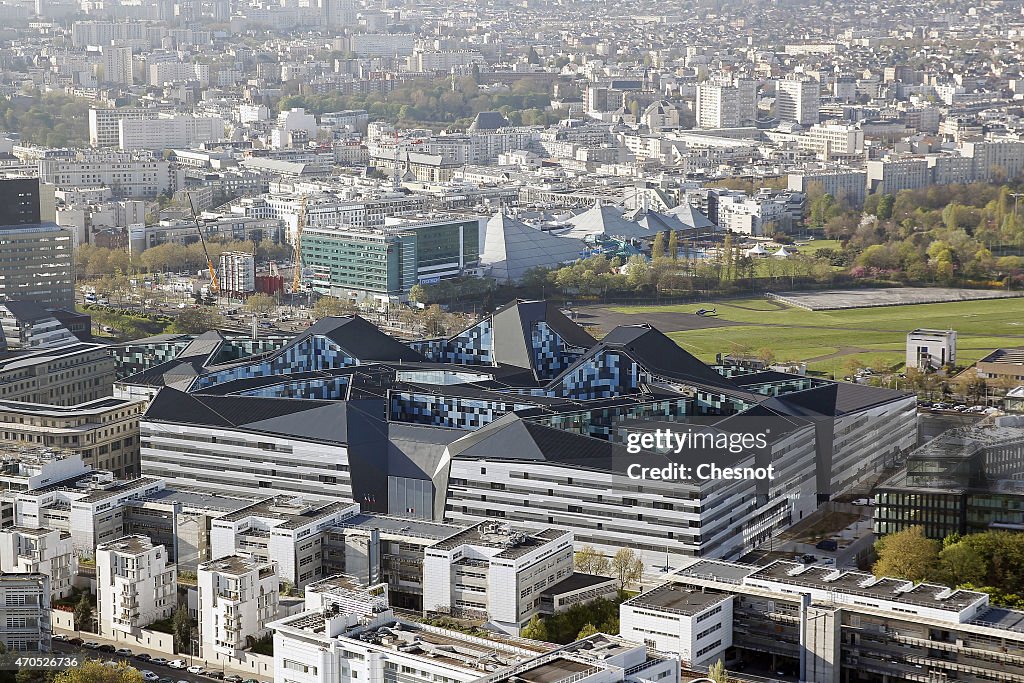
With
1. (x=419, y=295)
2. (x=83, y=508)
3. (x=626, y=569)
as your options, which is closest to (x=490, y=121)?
(x=419, y=295)

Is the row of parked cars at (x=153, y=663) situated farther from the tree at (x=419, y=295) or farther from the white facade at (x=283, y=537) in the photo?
the tree at (x=419, y=295)

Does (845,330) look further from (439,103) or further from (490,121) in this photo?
(439,103)

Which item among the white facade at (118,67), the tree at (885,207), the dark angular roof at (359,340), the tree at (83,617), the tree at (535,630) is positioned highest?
the white facade at (118,67)

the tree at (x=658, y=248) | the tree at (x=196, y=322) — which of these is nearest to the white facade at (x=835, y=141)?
the tree at (x=658, y=248)

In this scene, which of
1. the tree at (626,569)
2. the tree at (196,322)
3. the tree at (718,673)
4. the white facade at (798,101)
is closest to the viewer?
the tree at (718,673)

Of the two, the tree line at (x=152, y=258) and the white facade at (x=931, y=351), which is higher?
the tree line at (x=152, y=258)

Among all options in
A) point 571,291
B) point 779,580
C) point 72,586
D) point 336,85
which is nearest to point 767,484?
point 779,580
